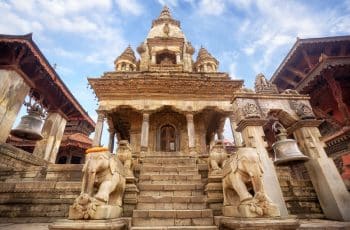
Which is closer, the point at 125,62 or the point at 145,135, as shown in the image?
the point at 145,135

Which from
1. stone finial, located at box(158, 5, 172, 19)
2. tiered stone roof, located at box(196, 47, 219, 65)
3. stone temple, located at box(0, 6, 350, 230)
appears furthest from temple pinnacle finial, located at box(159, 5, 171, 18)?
stone temple, located at box(0, 6, 350, 230)

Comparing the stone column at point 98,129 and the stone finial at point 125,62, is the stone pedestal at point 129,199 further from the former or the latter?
the stone finial at point 125,62

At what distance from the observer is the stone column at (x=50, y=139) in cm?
1238


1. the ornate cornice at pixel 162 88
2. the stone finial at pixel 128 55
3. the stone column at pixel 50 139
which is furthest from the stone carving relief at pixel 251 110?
the stone column at pixel 50 139

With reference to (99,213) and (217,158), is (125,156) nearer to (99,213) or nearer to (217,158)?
(99,213)

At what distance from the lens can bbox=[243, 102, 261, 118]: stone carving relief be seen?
551cm

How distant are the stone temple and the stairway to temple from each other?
0.08 ft

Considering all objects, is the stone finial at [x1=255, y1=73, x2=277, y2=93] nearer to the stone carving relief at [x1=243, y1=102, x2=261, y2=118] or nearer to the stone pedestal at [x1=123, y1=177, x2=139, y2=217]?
the stone carving relief at [x1=243, y1=102, x2=261, y2=118]

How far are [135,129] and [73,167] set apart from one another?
19.9 ft

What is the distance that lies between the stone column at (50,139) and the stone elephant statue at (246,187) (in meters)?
12.8

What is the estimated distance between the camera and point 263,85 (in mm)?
6430

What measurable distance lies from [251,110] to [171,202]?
3.54 meters

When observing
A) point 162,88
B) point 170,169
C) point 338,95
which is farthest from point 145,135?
point 338,95

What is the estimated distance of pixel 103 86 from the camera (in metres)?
11.6
